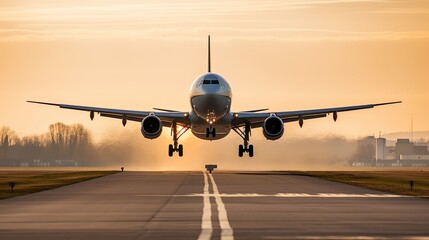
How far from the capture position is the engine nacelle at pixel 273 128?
8369 centimetres

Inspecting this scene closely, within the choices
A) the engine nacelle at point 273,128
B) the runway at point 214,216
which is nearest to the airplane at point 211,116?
the engine nacelle at point 273,128

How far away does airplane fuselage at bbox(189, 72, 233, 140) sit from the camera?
78775 millimetres

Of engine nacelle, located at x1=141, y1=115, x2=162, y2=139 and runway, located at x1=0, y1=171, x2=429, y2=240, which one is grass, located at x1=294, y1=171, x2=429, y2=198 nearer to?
runway, located at x1=0, y1=171, x2=429, y2=240

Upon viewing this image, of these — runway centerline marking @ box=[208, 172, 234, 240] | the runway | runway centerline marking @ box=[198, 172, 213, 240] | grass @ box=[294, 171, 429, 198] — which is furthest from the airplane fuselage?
runway centerline marking @ box=[198, 172, 213, 240]

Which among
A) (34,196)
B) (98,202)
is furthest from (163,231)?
(34,196)

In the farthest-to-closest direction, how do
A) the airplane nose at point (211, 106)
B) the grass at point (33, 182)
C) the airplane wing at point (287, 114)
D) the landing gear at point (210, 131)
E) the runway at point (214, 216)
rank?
the airplane wing at point (287, 114) < the landing gear at point (210, 131) < the airplane nose at point (211, 106) < the grass at point (33, 182) < the runway at point (214, 216)

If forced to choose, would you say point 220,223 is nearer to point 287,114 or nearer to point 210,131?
point 210,131

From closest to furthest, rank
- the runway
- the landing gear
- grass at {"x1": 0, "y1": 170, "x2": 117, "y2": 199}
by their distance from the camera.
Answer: the runway → grass at {"x1": 0, "y1": 170, "x2": 117, "y2": 199} → the landing gear

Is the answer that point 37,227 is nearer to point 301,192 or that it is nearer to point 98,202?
point 98,202

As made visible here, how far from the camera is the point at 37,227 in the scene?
92.8 ft

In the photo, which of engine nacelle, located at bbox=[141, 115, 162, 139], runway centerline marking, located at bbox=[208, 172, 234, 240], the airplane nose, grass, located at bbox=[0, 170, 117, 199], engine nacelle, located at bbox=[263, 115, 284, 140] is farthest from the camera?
engine nacelle, located at bbox=[263, 115, 284, 140]

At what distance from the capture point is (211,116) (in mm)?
80500

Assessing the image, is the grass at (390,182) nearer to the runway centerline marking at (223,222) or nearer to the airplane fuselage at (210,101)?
the airplane fuselage at (210,101)

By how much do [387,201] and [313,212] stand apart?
29.9ft
